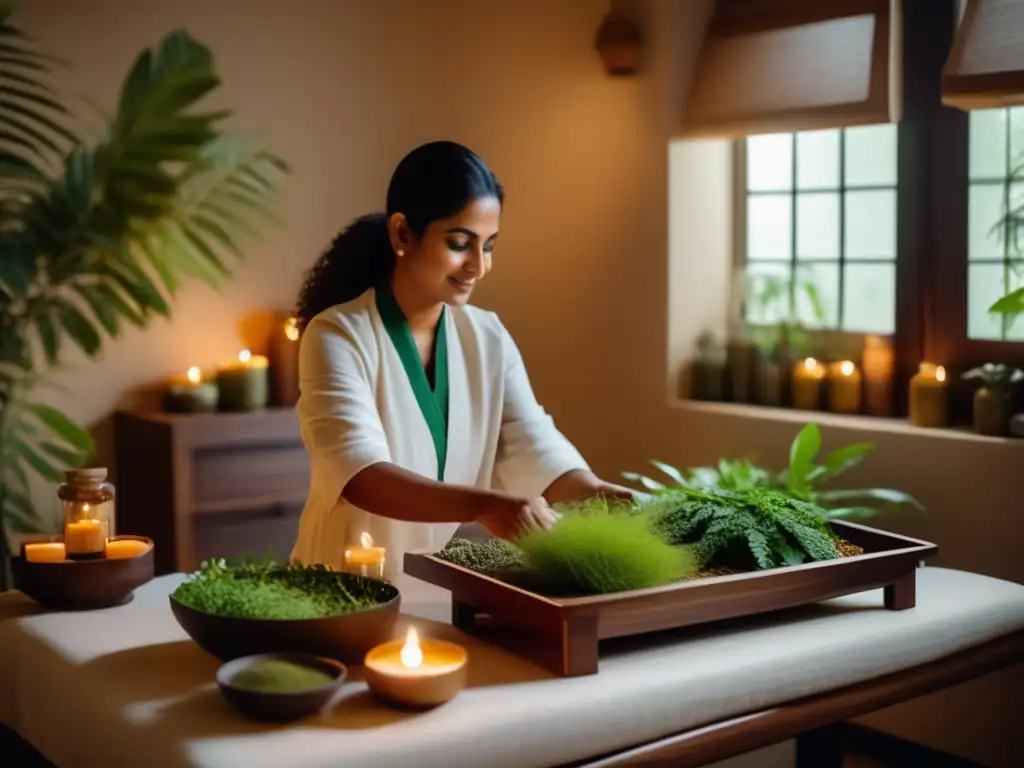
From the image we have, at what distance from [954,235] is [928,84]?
0.40 meters

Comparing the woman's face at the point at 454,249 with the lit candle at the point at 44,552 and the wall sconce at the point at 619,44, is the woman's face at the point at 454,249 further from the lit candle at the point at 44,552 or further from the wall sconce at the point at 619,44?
the wall sconce at the point at 619,44

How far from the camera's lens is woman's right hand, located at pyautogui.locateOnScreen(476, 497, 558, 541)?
68.0 inches

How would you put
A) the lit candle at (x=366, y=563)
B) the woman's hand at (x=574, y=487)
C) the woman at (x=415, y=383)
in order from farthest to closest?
the woman's hand at (x=574, y=487) → the woman at (x=415, y=383) → the lit candle at (x=366, y=563)

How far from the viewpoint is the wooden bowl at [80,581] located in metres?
1.80

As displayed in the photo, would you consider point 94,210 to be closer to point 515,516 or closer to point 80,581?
point 80,581

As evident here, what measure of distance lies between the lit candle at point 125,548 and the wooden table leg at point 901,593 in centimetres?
108

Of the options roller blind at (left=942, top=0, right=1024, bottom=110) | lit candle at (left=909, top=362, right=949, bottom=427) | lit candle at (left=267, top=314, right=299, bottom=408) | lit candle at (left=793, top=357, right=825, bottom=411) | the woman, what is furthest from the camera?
lit candle at (left=267, top=314, right=299, bottom=408)

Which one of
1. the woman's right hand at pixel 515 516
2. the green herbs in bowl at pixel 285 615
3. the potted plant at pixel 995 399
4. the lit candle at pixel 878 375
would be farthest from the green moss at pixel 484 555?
the lit candle at pixel 878 375

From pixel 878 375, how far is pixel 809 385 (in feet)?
0.69

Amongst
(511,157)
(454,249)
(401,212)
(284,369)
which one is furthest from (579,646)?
(511,157)

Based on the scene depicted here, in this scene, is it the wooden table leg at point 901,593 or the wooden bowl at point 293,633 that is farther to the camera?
the wooden table leg at point 901,593

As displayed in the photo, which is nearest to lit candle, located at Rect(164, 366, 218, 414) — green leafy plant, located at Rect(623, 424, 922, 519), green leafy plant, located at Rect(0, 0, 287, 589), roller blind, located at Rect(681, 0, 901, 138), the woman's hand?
green leafy plant, located at Rect(0, 0, 287, 589)

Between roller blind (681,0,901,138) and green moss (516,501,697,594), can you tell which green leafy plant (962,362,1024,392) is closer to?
roller blind (681,0,901,138)

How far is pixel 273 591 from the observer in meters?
1.60
